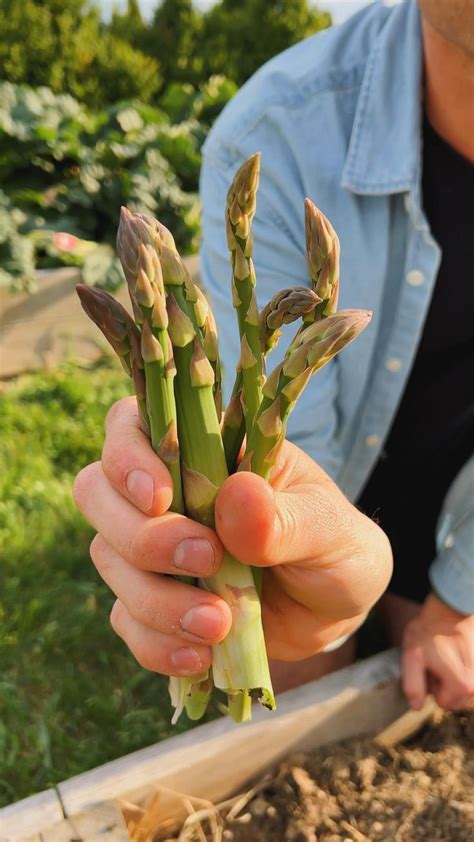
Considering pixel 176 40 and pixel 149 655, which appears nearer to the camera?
pixel 149 655

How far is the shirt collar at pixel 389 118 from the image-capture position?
189 centimetres

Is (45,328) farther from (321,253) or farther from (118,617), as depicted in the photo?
(321,253)

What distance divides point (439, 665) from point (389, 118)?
49.3 inches

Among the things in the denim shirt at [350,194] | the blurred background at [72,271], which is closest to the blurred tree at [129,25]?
the blurred background at [72,271]

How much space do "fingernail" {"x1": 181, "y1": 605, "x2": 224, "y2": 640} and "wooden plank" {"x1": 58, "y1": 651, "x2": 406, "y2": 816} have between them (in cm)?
56

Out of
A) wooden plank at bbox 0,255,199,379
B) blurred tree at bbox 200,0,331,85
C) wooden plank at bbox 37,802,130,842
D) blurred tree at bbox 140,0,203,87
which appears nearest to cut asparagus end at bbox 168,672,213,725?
wooden plank at bbox 37,802,130,842

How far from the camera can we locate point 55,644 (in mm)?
2379

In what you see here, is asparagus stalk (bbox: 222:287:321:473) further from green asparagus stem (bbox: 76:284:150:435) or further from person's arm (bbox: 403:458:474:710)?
person's arm (bbox: 403:458:474:710)

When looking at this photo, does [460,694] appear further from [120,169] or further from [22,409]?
[120,169]

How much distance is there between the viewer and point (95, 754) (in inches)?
79.4

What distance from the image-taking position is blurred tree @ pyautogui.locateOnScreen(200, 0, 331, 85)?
8031mm

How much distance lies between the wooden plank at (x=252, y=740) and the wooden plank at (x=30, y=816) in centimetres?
2

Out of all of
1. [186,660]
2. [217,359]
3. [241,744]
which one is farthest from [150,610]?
[241,744]

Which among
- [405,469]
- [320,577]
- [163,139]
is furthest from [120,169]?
[320,577]
